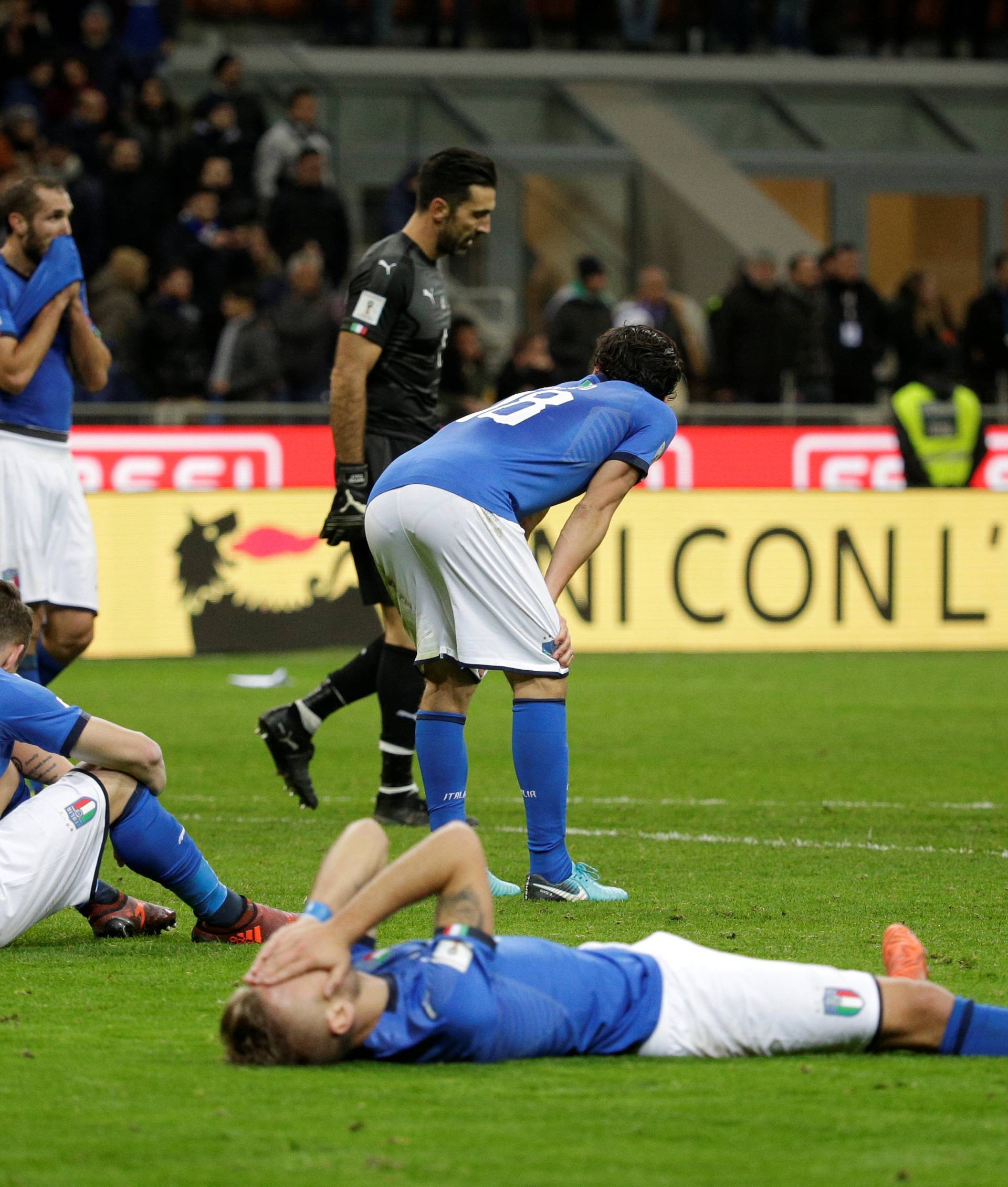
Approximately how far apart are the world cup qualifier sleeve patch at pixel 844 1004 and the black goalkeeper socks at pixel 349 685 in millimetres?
4126

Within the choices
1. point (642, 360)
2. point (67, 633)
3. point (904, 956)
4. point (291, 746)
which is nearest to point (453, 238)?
point (642, 360)

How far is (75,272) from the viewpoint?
7.81 m

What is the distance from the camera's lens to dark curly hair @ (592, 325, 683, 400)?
6.26 meters

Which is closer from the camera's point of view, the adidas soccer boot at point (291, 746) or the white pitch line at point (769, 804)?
the adidas soccer boot at point (291, 746)

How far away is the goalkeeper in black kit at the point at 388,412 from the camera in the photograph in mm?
7480

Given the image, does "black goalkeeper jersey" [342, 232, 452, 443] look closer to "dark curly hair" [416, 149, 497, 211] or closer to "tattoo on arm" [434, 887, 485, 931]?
"dark curly hair" [416, 149, 497, 211]

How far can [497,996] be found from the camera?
13.4ft

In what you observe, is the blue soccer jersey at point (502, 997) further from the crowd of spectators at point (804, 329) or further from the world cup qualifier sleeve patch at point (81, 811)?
the crowd of spectators at point (804, 329)

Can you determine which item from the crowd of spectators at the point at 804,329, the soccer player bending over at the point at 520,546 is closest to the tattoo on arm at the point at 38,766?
the soccer player bending over at the point at 520,546

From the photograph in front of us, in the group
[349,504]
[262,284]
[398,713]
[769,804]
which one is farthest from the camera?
[262,284]

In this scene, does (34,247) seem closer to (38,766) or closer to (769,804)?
(38,766)

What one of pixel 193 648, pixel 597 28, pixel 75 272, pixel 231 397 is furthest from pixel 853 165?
pixel 75 272

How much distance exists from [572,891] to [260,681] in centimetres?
687

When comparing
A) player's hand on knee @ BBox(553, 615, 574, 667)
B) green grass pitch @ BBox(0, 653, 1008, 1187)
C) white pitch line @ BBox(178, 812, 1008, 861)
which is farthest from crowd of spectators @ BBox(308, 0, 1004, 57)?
player's hand on knee @ BBox(553, 615, 574, 667)
